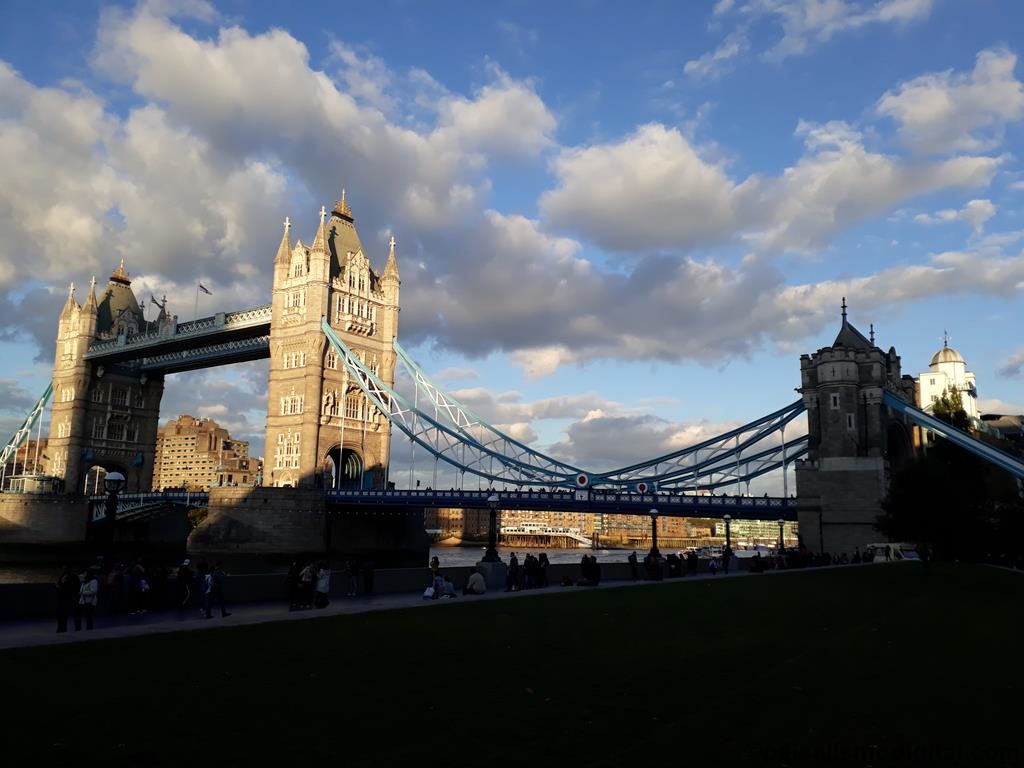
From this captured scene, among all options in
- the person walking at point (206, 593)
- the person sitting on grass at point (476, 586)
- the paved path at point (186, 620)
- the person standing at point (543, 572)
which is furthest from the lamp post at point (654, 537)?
the person walking at point (206, 593)

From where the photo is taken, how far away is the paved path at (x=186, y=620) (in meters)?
16.4

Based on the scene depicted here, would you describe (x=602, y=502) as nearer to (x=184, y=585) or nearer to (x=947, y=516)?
(x=947, y=516)

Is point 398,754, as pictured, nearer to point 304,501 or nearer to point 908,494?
point 908,494

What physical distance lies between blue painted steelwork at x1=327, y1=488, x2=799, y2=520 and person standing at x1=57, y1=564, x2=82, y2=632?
1602 inches

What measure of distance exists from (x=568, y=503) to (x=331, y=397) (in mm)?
28252

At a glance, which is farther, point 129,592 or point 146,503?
point 146,503

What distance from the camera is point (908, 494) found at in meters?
49.7

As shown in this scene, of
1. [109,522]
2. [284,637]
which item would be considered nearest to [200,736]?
[284,637]

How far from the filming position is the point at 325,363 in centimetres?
8188

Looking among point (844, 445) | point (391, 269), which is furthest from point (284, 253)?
point (844, 445)

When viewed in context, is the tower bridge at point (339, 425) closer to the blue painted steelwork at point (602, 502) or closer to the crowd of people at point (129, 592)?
the blue painted steelwork at point (602, 502)

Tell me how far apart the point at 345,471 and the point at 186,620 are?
67.8m

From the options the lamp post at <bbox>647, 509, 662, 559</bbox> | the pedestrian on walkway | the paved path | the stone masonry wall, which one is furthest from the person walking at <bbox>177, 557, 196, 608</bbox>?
the stone masonry wall

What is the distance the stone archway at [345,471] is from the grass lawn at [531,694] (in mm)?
64824
